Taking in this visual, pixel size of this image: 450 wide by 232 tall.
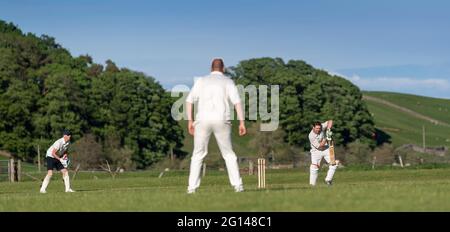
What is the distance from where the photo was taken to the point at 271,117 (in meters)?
119

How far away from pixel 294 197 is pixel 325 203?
125 cm

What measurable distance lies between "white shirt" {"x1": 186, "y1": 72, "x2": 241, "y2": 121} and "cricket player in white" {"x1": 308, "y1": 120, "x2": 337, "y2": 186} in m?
12.1

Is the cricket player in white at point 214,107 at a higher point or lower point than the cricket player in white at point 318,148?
higher

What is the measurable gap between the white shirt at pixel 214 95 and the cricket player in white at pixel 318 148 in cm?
1213

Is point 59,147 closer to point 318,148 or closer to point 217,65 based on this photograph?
point 318,148

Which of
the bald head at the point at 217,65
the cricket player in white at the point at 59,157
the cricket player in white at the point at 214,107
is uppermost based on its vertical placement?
the bald head at the point at 217,65

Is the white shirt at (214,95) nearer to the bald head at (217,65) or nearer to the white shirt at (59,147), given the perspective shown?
the bald head at (217,65)

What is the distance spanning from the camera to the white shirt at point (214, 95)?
20812 millimetres

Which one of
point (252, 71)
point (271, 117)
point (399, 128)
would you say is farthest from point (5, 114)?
point (399, 128)

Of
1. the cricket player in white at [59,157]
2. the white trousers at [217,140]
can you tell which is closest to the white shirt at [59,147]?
the cricket player in white at [59,157]

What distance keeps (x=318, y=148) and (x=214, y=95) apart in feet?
42.2

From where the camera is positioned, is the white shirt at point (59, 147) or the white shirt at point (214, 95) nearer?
the white shirt at point (214, 95)

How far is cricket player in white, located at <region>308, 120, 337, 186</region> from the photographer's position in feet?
107
